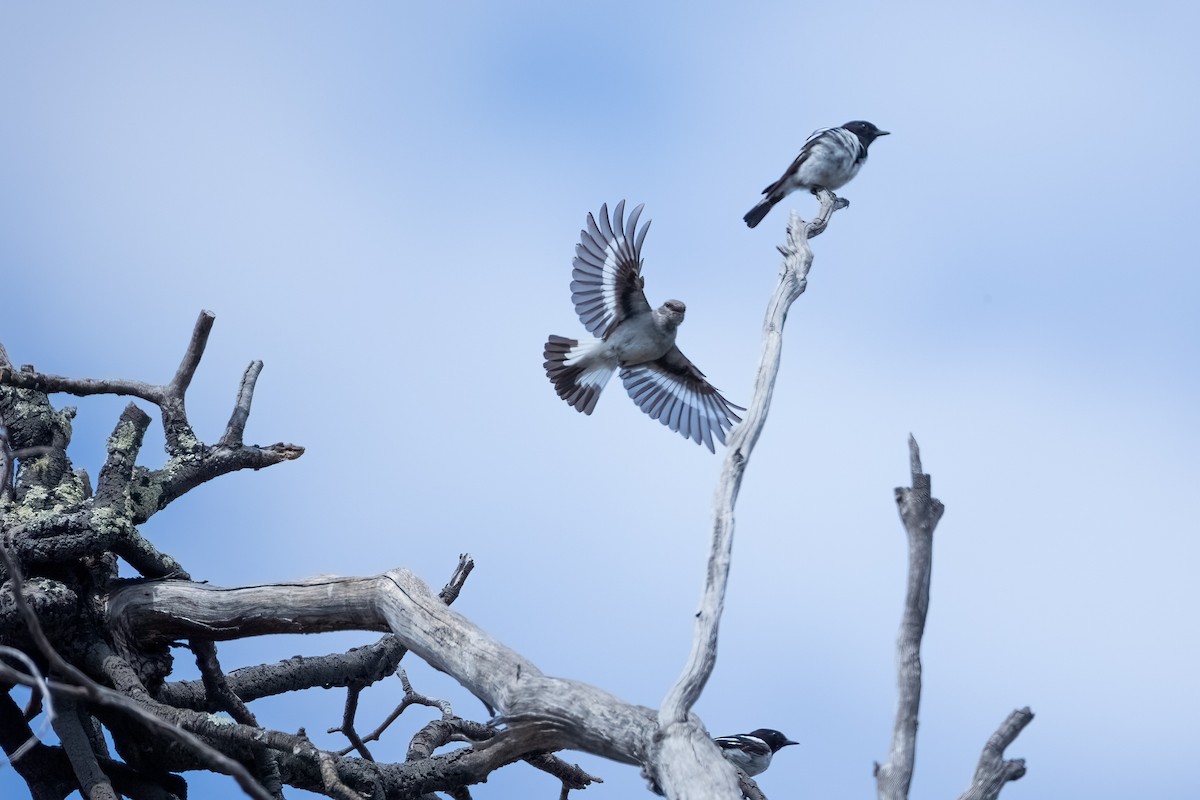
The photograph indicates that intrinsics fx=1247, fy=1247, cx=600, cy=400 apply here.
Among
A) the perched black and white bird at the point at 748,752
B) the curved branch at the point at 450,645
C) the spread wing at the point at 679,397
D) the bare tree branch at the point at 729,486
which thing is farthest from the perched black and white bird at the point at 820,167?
the curved branch at the point at 450,645

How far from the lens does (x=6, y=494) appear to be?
189 inches

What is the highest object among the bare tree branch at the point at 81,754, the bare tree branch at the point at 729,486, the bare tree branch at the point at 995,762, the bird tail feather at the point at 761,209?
the bird tail feather at the point at 761,209

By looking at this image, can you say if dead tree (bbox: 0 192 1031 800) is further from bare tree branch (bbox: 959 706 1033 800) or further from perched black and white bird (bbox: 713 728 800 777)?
perched black and white bird (bbox: 713 728 800 777)

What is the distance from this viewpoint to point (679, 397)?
6152mm

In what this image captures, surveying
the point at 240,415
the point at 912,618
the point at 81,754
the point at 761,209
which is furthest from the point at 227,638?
the point at 761,209

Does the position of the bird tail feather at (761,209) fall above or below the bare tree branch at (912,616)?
above

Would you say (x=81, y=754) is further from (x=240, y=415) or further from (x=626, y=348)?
(x=626, y=348)

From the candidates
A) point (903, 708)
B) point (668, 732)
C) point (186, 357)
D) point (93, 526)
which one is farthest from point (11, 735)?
point (903, 708)

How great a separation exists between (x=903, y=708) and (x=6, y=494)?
3672mm

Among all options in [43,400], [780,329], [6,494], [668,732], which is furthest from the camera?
[43,400]

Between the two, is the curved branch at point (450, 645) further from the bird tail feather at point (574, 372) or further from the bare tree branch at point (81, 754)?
the bird tail feather at point (574, 372)

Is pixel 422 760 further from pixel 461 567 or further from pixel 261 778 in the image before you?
pixel 461 567

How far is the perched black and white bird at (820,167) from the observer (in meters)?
6.41

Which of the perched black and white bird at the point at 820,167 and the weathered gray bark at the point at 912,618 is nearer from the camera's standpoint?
the weathered gray bark at the point at 912,618
